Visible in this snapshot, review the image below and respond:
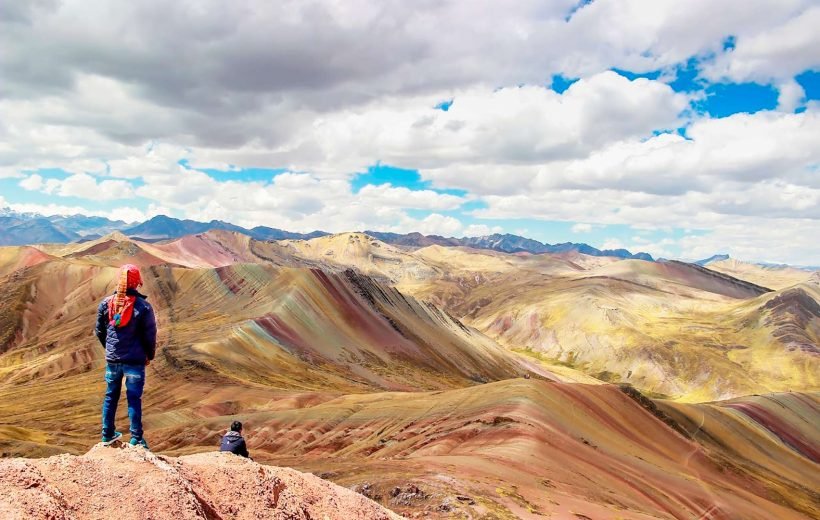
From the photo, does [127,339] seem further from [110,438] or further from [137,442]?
[137,442]

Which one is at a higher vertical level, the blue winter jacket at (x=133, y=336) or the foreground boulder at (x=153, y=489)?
the blue winter jacket at (x=133, y=336)

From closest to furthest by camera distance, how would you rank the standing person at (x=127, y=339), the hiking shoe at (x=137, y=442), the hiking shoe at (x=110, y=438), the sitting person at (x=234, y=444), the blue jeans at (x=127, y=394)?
the hiking shoe at (x=110, y=438)
the hiking shoe at (x=137, y=442)
the blue jeans at (x=127, y=394)
the standing person at (x=127, y=339)
the sitting person at (x=234, y=444)

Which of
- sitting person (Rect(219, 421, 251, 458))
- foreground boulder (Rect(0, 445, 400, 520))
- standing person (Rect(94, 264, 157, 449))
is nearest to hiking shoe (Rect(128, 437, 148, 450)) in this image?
standing person (Rect(94, 264, 157, 449))

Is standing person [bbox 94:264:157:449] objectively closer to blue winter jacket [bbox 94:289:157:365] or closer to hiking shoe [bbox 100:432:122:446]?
blue winter jacket [bbox 94:289:157:365]

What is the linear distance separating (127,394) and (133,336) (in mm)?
1129

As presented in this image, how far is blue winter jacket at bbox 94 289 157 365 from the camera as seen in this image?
11.4 m

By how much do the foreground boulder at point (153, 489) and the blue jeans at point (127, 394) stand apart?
897 mm

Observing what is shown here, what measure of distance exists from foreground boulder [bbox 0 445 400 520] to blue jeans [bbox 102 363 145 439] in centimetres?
90

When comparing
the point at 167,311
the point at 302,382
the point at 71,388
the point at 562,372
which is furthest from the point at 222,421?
the point at 562,372

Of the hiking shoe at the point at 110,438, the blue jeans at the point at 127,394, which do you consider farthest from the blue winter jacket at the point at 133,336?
the hiking shoe at the point at 110,438

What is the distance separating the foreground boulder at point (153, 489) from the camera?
26.0ft

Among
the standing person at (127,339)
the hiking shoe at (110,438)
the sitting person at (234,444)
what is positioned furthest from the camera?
the sitting person at (234,444)

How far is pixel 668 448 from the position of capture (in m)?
53.7

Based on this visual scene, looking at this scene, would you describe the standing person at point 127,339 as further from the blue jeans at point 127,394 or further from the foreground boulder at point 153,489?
the foreground boulder at point 153,489
